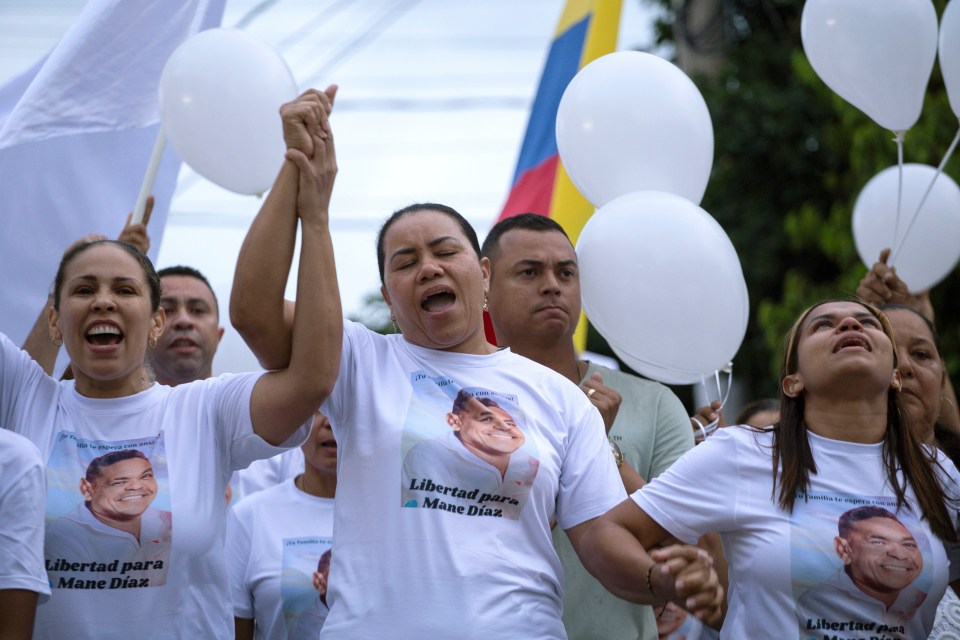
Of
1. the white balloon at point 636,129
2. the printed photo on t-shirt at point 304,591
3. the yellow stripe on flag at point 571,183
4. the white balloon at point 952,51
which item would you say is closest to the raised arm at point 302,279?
the printed photo on t-shirt at point 304,591

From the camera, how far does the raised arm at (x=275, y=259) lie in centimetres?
269

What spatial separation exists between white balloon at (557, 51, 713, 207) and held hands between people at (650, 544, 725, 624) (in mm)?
1900

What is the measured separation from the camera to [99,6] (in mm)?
4402

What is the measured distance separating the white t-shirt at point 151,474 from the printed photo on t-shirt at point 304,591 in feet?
2.14

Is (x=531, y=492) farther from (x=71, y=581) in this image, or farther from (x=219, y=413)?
(x=71, y=581)

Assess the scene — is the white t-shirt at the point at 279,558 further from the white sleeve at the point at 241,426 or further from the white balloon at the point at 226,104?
the white balloon at the point at 226,104

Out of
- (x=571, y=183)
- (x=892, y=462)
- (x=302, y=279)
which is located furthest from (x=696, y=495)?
(x=571, y=183)

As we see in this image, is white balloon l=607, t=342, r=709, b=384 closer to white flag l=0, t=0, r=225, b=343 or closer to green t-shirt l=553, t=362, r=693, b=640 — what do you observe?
green t-shirt l=553, t=362, r=693, b=640

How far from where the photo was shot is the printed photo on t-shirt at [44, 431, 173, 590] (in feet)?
9.18

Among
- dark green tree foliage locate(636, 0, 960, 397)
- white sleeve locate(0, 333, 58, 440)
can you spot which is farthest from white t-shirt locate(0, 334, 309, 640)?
dark green tree foliage locate(636, 0, 960, 397)

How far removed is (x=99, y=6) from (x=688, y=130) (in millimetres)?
2222

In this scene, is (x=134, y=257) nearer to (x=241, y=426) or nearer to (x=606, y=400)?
(x=241, y=426)

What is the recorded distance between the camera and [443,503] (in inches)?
108

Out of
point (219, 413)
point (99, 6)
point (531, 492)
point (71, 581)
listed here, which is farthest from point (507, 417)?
point (99, 6)
